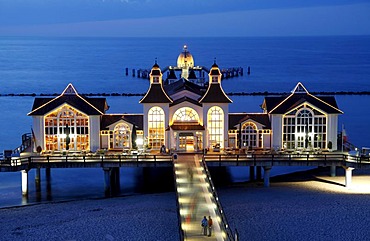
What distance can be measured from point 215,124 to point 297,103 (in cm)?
556

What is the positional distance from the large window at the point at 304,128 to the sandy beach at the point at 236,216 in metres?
3.64

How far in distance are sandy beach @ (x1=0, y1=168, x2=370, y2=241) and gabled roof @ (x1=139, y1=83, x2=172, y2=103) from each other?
6.96m

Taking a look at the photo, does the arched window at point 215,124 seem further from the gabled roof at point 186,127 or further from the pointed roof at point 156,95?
the pointed roof at point 156,95

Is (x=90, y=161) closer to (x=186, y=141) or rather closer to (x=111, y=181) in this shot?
(x=111, y=181)

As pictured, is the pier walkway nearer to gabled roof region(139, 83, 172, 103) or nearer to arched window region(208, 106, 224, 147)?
arched window region(208, 106, 224, 147)

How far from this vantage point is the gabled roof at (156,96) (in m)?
45.6

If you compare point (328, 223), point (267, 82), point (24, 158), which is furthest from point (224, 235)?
point (267, 82)

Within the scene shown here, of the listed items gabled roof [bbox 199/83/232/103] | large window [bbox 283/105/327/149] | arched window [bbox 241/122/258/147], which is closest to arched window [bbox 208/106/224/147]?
gabled roof [bbox 199/83/232/103]

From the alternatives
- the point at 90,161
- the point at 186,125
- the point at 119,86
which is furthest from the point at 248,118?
the point at 119,86

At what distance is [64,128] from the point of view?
45.7m

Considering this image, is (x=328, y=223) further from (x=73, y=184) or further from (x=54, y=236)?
(x=73, y=184)

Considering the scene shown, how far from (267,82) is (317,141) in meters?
71.3

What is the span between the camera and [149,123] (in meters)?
46.0

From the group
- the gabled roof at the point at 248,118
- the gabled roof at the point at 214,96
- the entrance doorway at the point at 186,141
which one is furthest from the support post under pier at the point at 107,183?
the gabled roof at the point at 248,118
